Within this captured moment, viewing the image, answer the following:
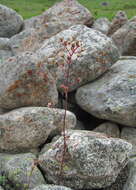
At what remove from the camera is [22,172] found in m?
8.06

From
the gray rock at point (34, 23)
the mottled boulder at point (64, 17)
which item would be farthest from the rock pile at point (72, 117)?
the gray rock at point (34, 23)

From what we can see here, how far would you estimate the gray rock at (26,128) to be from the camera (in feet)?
28.8

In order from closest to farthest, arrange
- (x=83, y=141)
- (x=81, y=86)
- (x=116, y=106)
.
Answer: (x=83, y=141), (x=116, y=106), (x=81, y=86)

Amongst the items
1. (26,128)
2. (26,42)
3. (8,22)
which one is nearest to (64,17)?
(26,42)

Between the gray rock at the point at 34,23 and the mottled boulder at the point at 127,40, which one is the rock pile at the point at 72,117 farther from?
the gray rock at the point at 34,23

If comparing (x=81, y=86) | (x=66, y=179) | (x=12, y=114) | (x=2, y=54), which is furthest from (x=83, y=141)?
(x=2, y=54)

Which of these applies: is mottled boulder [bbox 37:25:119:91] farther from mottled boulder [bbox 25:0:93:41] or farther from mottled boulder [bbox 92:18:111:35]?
mottled boulder [bbox 92:18:111:35]

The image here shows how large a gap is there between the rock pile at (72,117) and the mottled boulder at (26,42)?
9.46 feet

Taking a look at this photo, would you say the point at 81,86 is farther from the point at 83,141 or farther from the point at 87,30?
the point at 83,141

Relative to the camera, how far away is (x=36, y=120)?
8805 mm

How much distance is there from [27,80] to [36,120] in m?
0.92

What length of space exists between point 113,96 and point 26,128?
211 cm

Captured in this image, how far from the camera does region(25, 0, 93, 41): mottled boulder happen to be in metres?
14.9

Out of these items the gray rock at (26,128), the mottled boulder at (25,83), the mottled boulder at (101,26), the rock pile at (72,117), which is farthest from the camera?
the mottled boulder at (101,26)
